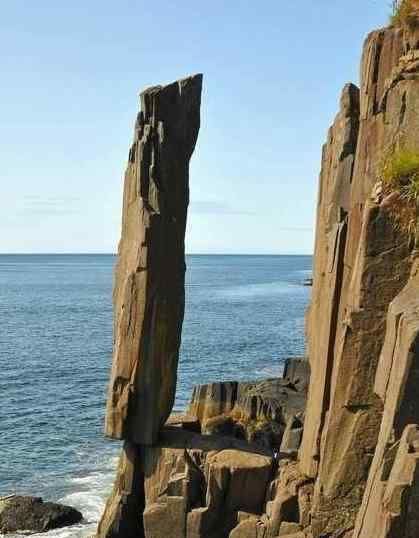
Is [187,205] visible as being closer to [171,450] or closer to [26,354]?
[171,450]

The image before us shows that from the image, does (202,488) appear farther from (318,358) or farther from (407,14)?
(407,14)

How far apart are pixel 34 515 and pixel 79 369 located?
29.5 metres

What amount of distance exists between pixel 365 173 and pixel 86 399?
103ft

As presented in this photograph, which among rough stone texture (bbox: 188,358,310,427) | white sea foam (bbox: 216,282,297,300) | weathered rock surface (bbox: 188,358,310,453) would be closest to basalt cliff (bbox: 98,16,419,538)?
weathered rock surface (bbox: 188,358,310,453)

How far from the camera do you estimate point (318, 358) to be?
17.8 metres

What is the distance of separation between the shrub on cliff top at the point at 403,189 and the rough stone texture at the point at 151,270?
7966 millimetres

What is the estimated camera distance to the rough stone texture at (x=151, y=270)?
21.1m

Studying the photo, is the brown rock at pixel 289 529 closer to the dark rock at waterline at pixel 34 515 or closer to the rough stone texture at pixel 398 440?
the rough stone texture at pixel 398 440

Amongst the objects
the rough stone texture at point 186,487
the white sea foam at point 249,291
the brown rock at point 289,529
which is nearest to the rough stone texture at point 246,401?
the rough stone texture at point 186,487

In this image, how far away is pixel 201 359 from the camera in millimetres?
57438

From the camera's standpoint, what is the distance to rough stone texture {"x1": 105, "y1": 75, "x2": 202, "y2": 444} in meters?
21.1

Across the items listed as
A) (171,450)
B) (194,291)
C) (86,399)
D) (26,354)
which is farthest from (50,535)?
(194,291)

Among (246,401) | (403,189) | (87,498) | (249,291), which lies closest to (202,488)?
(403,189)

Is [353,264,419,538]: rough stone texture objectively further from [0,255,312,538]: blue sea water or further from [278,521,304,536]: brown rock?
[0,255,312,538]: blue sea water
